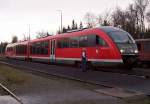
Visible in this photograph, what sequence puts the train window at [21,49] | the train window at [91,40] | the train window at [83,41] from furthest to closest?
the train window at [21,49]
the train window at [83,41]
the train window at [91,40]

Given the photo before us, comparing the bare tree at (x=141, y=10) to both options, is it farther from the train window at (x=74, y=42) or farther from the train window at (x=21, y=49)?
the train window at (x=74, y=42)

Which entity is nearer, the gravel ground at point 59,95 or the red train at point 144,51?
the gravel ground at point 59,95

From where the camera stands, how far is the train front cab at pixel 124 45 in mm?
23938

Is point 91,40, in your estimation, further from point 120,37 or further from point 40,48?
point 40,48

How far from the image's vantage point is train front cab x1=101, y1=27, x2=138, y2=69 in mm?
23938

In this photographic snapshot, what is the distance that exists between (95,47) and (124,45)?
2468 millimetres

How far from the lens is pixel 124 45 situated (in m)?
24.5

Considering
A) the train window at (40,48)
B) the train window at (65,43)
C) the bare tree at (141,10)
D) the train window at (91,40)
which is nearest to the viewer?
the train window at (91,40)

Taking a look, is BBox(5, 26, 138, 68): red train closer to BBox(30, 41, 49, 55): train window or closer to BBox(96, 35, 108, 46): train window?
BBox(96, 35, 108, 46): train window

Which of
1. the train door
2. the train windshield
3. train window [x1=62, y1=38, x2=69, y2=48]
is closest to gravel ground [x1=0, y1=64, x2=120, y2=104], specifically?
the train windshield

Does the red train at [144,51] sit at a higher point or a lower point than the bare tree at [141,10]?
lower

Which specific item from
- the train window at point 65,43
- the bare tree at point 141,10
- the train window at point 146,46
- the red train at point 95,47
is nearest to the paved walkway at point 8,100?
the red train at point 95,47

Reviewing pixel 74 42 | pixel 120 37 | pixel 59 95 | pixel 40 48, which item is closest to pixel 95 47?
pixel 120 37

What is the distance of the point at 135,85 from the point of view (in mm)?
16703
